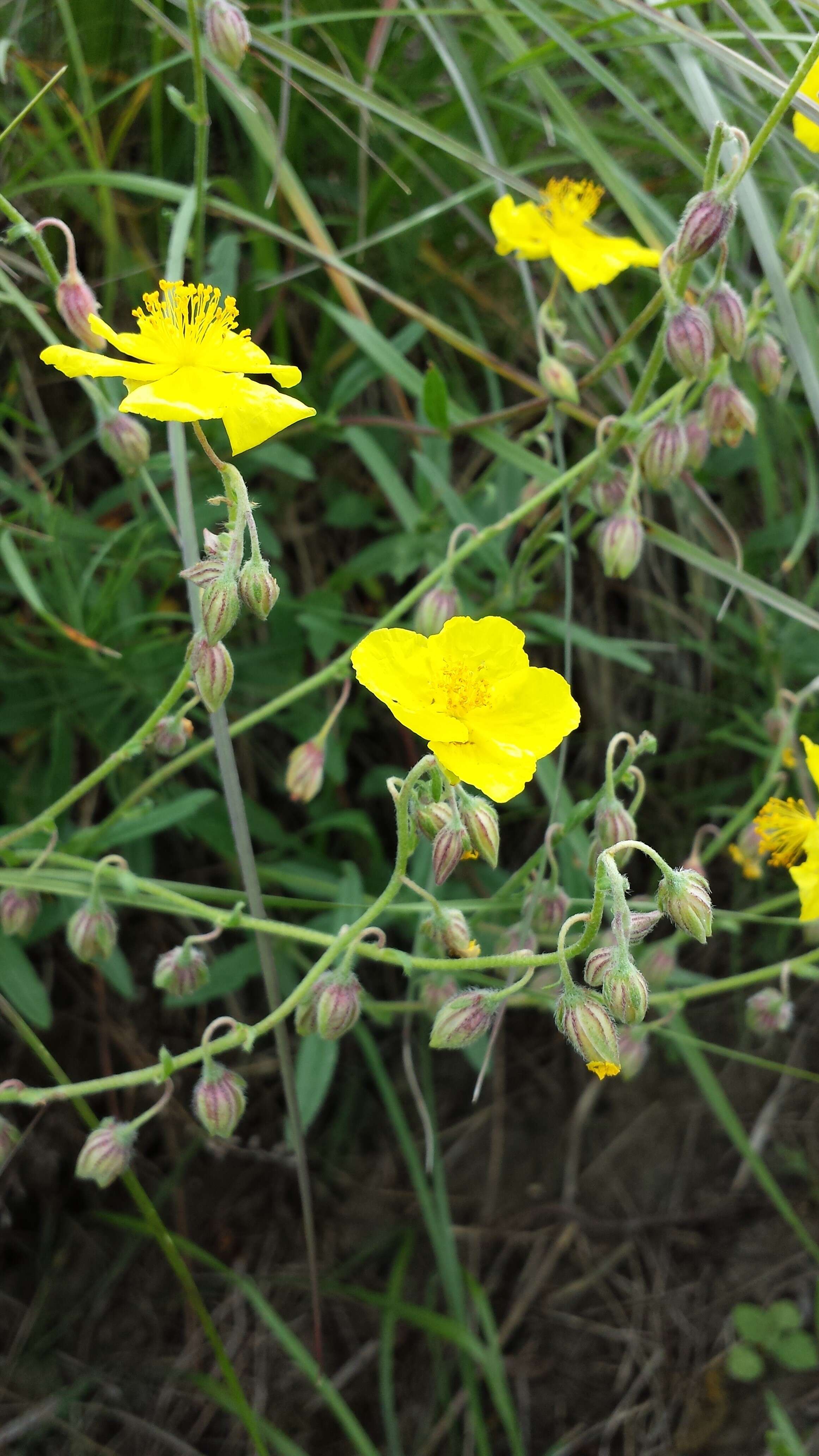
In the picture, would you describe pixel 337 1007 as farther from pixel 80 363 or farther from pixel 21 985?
pixel 80 363

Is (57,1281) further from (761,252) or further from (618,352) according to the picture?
(761,252)

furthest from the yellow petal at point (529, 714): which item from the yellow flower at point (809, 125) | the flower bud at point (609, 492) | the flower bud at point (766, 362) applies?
the yellow flower at point (809, 125)

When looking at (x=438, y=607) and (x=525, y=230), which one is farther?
(x=525, y=230)

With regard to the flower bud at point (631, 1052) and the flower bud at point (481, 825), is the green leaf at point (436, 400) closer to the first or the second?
the flower bud at point (481, 825)

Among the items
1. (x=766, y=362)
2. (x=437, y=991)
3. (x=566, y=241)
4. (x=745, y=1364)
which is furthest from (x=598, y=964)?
(x=745, y=1364)

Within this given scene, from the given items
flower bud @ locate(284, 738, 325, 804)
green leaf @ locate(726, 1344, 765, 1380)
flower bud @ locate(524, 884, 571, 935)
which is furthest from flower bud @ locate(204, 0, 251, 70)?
green leaf @ locate(726, 1344, 765, 1380)

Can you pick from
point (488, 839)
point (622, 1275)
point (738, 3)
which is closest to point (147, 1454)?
point (622, 1275)

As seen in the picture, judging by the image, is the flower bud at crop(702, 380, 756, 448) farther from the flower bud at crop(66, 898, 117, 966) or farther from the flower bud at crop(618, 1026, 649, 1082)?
the flower bud at crop(66, 898, 117, 966)
